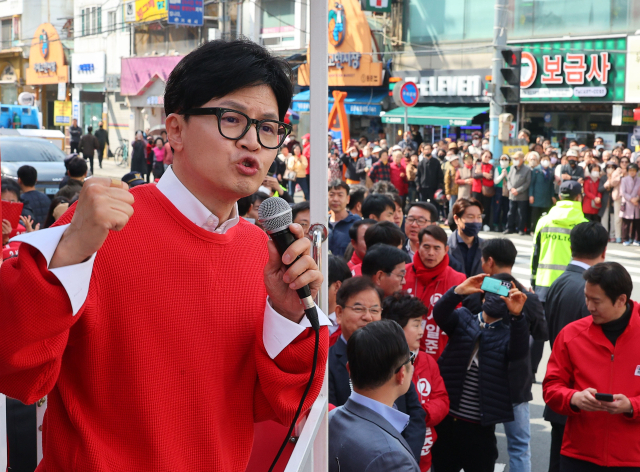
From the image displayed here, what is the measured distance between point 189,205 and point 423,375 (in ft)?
8.52

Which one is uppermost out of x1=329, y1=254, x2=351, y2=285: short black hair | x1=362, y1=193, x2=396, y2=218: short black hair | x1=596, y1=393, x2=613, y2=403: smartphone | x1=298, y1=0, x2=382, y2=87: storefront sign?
x1=298, y1=0, x2=382, y2=87: storefront sign

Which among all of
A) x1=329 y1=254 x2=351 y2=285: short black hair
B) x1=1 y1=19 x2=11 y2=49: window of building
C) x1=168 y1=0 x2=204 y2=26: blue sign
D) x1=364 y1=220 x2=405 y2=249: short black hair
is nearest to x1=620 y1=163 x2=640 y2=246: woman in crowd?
x1=364 y1=220 x2=405 y2=249: short black hair

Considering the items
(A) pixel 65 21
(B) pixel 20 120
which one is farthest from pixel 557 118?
(A) pixel 65 21

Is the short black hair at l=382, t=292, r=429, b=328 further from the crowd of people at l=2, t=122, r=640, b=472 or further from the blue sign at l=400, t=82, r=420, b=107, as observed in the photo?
the blue sign at l=400, t=82, r=420, b=107

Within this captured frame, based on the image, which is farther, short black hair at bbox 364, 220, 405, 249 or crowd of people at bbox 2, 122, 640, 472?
short black hair at bbox 364, 220, 405, 249

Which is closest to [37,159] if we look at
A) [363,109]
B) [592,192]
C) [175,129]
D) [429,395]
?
[592,192]

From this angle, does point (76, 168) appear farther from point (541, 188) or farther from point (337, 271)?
point (541, 188)

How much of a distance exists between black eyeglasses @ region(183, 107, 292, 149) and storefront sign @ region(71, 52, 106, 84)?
134 feet

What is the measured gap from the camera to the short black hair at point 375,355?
292cm

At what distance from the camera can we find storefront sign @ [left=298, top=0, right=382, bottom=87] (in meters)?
28.5

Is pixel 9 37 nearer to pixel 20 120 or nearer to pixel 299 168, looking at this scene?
pixel 20 120

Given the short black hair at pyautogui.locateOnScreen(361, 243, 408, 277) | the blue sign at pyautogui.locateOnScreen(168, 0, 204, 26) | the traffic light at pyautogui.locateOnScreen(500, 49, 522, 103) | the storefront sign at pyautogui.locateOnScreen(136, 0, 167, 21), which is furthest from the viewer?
the storefront sign at pyautogui.locateOnScreen(136, 0, 167, 21)

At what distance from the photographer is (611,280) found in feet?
12.4

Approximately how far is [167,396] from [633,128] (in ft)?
70.5
